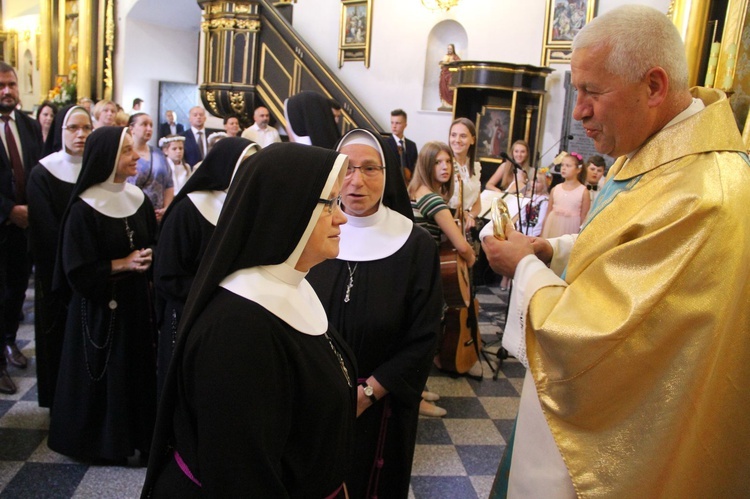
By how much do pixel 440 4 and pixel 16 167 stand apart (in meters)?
8.84

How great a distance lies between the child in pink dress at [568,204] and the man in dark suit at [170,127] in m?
9.77

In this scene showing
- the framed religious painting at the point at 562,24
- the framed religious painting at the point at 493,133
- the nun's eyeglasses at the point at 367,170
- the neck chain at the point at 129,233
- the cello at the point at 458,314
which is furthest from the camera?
the framed religious painting at the point at 562,24

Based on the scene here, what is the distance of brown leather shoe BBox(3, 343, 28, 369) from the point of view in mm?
4659

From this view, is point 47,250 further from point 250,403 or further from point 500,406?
point 500,406

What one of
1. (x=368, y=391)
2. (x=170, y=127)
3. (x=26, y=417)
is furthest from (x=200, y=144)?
(x=368, y=391)

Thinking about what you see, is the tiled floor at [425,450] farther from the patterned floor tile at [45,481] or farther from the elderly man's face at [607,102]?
the elderly man's face at [607,102]

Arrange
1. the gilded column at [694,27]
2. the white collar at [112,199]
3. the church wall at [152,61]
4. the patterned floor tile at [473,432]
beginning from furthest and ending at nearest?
1. the church wall at [152,61]
2. the gilded column at [694,27]
3. the patterned floor tile at [473,432]
4. the white collar at [112,199]

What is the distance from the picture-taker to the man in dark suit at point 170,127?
47.7 ft

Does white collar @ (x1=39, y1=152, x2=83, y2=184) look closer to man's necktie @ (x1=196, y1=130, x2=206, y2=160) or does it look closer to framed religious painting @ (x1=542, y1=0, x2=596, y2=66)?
man's necktie @ (x1=196, y1=130, x2=206, y2=160)

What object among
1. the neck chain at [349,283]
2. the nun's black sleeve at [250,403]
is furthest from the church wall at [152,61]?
the nun's black sleeve at [250,403]

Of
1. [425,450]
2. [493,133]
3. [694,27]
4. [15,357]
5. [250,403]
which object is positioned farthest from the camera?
[493,133]

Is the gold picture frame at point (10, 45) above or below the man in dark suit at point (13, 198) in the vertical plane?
above

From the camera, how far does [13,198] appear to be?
4.54 metres

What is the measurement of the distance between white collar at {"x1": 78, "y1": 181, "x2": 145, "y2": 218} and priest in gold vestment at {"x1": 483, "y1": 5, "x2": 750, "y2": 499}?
7.42 ft
